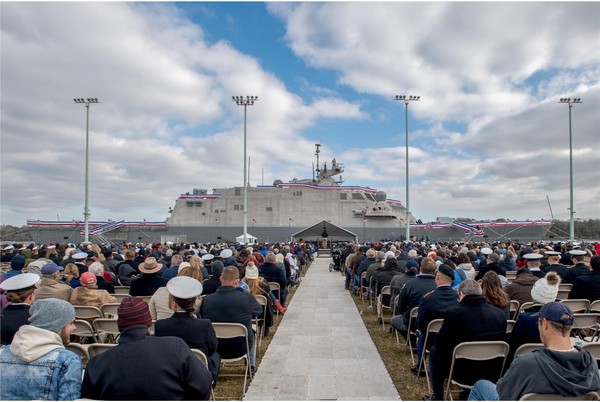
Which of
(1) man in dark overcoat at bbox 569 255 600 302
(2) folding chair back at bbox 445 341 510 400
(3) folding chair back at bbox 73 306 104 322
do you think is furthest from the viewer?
(1) man in dark overcoat at bbox 569 255 600 302

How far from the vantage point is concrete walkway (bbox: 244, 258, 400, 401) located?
5250 millimetres

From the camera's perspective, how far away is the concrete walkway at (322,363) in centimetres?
525

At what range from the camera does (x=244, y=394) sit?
17.0ft

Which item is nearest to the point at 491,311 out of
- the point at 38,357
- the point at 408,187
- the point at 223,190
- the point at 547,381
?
the point at 547,381

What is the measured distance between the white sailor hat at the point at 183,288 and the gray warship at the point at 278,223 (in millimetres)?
37402

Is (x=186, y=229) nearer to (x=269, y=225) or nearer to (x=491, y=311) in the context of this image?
(x=269, y=225)

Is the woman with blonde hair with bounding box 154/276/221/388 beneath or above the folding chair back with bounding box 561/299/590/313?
above

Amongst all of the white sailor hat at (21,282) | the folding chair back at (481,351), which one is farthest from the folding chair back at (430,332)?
the white sailor hat at (21,282)

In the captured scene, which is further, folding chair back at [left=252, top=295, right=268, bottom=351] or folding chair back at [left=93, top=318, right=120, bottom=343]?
folding chair back at [left=252, top=295, right=268, bottom=351]

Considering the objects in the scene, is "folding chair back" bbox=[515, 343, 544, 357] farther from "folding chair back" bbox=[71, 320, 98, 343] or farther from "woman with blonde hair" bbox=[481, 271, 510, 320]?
"folding chair back" bbox=[71, 320, 98, 343]

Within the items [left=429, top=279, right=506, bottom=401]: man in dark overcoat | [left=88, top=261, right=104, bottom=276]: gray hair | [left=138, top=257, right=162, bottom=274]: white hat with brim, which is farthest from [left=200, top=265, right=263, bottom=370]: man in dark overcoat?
[left=88, top=261, right=104, bottom=276]: gray hair

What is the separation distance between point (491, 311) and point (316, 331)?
4.81 meters

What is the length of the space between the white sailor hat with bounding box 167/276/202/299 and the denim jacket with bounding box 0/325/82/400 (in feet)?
4.08

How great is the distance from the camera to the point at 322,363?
640cm
